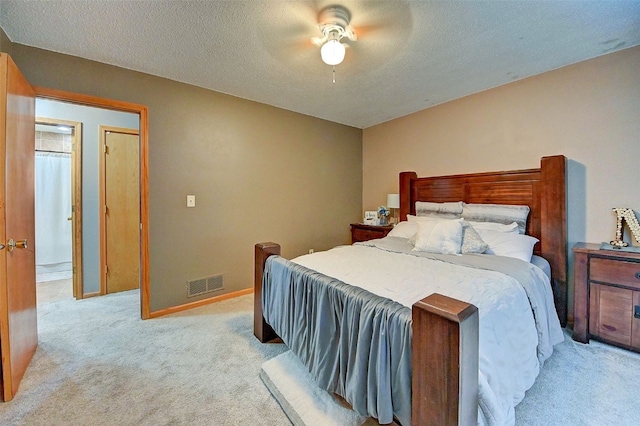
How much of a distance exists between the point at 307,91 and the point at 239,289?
2.44 meters

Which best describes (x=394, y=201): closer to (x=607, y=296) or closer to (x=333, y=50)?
(x=607, y=296)

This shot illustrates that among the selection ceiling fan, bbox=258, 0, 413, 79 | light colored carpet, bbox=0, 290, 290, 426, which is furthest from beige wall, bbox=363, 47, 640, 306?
light colored carpet, bbox=0, 290, 290, 426

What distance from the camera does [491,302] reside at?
1313 mm

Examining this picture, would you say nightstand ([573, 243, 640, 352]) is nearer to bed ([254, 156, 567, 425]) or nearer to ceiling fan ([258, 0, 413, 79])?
bed ([254, 156, 567, 425])

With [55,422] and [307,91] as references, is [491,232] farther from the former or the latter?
[55,422]

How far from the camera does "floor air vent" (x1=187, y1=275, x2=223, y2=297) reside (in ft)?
9.32

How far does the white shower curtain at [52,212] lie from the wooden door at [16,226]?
307 cm

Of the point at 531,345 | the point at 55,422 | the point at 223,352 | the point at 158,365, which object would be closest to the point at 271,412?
the point at 223,352

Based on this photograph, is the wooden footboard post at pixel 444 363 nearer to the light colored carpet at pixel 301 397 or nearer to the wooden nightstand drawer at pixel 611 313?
the light colored carpet at pixel 301 397

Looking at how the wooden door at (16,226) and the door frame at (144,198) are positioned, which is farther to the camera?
the door frame at (144,198)

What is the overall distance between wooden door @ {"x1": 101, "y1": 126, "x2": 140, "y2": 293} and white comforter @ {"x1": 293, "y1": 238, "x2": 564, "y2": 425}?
2723 millimetres

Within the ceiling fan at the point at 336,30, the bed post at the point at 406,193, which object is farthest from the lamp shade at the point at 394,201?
the ceiling fan at the point at 336,30

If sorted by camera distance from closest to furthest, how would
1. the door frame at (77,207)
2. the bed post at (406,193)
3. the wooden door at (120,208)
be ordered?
the door frame at (77,207)
the wooden door at (120,208)
the bed post at (406,193)

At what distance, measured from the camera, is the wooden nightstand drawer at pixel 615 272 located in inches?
73.8
